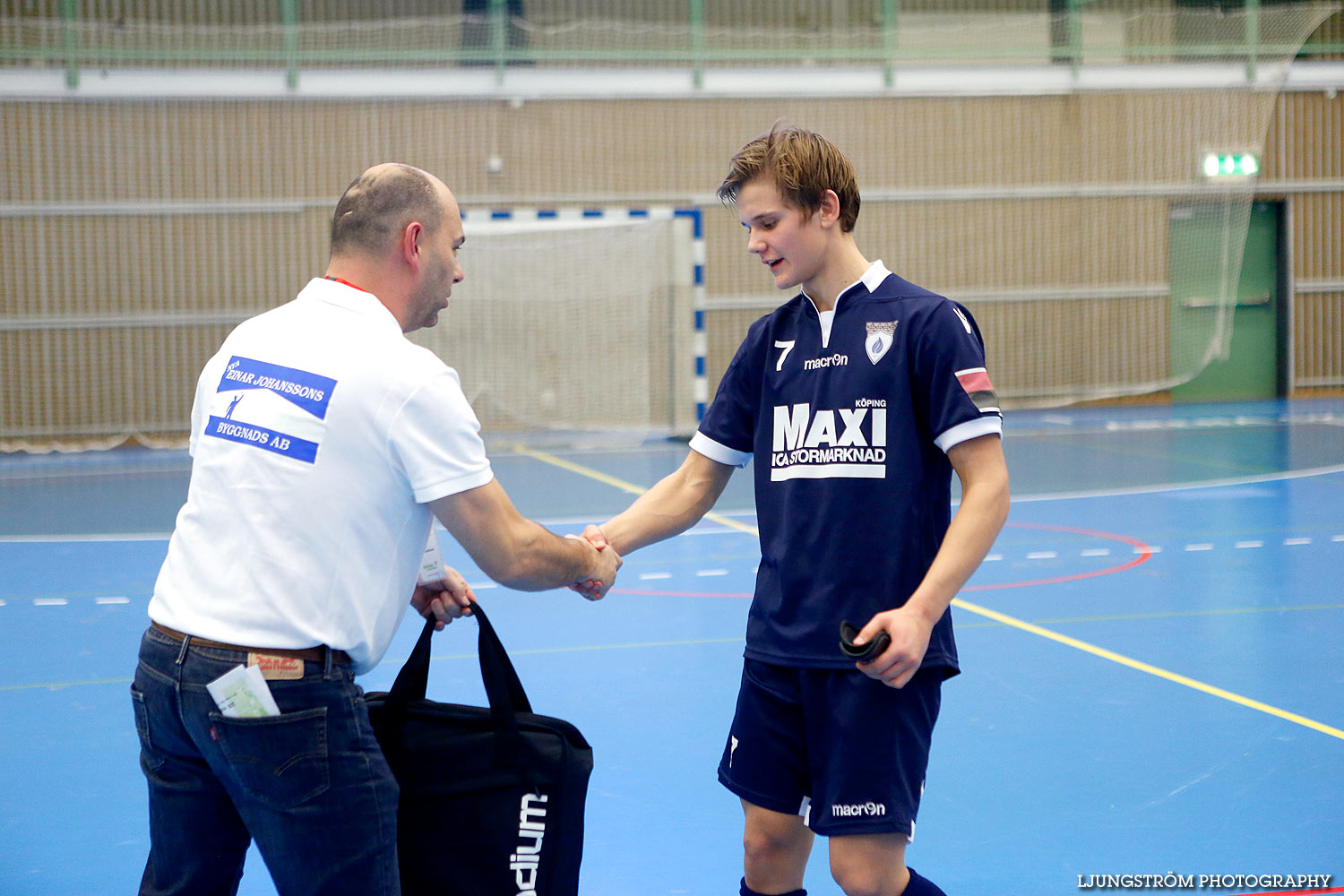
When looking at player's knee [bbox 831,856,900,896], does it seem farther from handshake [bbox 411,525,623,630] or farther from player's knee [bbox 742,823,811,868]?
handshake [bbox 411,525,623,630]

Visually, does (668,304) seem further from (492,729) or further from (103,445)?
(492,729)

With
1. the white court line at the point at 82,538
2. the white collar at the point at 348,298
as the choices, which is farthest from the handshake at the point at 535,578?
the white court line at the point at 82,538

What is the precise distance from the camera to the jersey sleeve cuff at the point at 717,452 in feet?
9.50

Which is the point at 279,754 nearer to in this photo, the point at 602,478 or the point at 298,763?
the point at 298,763

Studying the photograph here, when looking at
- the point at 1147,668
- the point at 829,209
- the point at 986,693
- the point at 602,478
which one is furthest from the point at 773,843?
the point at 602,478

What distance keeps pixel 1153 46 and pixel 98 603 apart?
57.2ft

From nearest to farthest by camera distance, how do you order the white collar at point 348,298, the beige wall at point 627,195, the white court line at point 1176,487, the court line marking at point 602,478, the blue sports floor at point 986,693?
the white collar at point 348,298 < the blue sports floor at point 986,693 < the court line marking at point 602,478 < the white court line at point 1176,487 < the beige wall at point 627,195

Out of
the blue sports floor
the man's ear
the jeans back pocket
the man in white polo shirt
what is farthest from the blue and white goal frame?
the jeans back pocket

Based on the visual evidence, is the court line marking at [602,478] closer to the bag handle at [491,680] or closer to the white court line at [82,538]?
the white court line at [82,538]

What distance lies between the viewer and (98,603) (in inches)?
278

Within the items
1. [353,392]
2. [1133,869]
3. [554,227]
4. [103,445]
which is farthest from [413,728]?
[103,445]

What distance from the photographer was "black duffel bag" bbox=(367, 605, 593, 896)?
224 centimetres

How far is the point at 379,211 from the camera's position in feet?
7.29

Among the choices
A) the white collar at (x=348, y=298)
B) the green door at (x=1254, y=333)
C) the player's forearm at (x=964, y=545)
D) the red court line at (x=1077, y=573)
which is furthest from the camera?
the green door at (x=1254, y=333)
